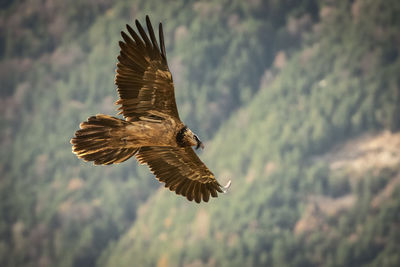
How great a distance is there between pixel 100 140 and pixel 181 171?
262 cm

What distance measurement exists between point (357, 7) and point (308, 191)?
3341 centimetres

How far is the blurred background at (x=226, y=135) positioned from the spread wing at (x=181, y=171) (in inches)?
2564

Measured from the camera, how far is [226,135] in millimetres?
99750

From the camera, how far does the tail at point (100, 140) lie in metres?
12.4

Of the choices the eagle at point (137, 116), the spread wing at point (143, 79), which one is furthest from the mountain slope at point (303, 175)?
the spread wing at point (143, 79)

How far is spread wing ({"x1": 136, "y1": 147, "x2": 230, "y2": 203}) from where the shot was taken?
1430 centimetres

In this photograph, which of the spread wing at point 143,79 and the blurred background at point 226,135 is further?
the blurred background at point 226,135

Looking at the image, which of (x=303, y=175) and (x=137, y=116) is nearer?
(x=137, y=116)

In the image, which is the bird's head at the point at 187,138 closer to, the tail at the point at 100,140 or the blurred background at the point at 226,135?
the tail at the point at 100,140

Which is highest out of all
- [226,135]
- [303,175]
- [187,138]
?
[226,135]

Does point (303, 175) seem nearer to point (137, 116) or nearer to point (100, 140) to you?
point (137, 116)

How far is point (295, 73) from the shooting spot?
3927 inches

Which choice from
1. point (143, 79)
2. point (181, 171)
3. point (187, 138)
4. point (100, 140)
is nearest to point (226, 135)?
point (181, 171)

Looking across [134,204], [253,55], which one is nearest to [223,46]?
[253,55]
